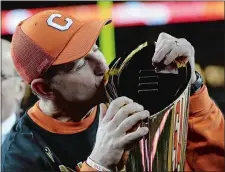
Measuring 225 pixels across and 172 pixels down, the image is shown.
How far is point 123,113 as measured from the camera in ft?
6.34

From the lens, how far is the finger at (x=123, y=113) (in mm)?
1929

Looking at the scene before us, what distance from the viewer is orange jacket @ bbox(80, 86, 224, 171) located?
198 centimetres

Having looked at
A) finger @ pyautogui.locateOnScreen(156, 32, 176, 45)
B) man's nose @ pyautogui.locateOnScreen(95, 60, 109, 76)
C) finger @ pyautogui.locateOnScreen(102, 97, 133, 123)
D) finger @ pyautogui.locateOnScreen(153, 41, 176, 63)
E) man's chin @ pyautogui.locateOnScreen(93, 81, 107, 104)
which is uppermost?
finger @ pyautogui.locateOnScreen(156, 32, 176, 45)

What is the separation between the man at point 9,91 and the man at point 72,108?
0.25 ft

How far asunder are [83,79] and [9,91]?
391 millimetres

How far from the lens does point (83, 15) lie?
2088 millimetres

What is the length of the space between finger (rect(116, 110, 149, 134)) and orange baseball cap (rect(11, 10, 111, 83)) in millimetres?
321

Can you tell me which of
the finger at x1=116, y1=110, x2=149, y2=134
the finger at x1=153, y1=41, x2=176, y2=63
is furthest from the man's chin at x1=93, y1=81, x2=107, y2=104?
the finger at x1=153, y1=41, x2=176, y2=63

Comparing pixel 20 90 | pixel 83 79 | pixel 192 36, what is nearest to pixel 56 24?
pixel 83 79

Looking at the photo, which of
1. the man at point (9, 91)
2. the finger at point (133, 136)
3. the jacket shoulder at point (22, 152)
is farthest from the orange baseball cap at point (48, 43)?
the finger at point (133, 136)

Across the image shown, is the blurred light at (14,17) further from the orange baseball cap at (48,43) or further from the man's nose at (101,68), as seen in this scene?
the man's nose at (101,68)

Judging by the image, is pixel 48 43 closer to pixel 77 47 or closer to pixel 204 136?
pixel 77 47

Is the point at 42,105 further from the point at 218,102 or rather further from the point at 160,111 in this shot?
the point at 218,102

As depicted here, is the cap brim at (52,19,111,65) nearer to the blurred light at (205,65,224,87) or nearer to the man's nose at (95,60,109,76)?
the man's nose at (95,60,109,76)
